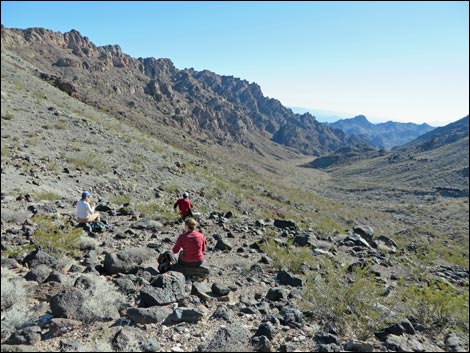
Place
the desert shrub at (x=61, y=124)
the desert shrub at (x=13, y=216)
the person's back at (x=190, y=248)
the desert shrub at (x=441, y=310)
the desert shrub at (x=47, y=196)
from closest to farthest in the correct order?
1. the desert shrub at (x=441, y=310)
2. the person's back at (x=190, y=248)
3. the desert shrub at (x=13, y=216)
4. the desert shrub at (x=47, y=196)
5. the desert shrub at (x=61, y=124)

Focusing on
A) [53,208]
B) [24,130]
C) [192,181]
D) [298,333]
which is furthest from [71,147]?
[298,333]

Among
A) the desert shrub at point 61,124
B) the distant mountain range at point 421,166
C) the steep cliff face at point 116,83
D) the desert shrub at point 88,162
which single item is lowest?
the distant mountain range at point 421,166

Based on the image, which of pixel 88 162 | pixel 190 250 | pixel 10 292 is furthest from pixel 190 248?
pixel 88 162

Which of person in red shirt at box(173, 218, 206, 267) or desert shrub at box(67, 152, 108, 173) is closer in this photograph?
person in red shirt at box(173, 218, 206, 267)

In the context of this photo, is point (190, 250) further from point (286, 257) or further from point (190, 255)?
point (286, 257)

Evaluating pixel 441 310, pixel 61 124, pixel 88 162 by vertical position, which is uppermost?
pixel 61 124

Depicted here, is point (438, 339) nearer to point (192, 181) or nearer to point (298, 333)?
point (298, 333)

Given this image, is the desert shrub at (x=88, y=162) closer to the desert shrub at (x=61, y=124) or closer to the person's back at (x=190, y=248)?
the desert shrub at (x=61, y=124)

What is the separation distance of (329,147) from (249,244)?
7688 inches

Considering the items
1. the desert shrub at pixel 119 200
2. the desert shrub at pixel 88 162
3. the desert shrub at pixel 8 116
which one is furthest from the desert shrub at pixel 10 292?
the desert shrub at pixel 8 116

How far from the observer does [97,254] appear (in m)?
8.08

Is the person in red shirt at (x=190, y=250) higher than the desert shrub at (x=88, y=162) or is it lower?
lower

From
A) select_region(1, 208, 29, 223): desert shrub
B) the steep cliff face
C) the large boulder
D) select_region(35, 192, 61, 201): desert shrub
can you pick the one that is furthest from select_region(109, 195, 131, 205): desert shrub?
the steep cliff face

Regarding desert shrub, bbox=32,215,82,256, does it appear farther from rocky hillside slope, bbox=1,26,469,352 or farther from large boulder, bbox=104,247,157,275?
large boulder, bbox=104,247,157,275
